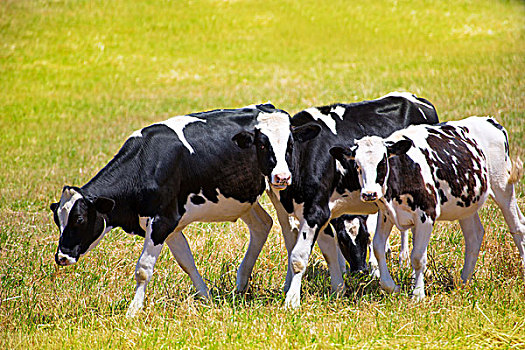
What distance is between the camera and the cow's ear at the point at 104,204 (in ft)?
24.1

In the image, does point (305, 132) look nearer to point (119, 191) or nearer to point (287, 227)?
point (287, 227)

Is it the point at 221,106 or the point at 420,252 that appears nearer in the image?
the point at 420,252

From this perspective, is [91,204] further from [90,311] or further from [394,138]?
[394,138]

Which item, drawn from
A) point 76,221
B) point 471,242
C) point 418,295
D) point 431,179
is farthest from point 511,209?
point 76,221

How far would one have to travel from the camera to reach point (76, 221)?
24.4 ft

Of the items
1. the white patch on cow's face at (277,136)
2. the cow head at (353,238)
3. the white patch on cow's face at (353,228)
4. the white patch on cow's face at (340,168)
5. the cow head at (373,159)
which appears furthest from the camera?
the white patch on cow's face at (353,228)

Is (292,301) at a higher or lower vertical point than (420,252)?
lower

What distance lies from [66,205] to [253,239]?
7.80 feet

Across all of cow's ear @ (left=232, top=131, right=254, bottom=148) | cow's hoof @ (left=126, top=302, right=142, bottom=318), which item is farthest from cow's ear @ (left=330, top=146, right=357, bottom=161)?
cow's hoof @ (left=126, top=302, right=142, bottom=318)

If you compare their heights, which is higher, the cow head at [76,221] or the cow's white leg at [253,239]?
the cow head at [76,221]

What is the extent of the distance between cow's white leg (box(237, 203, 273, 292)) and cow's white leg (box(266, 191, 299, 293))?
377 millimetres

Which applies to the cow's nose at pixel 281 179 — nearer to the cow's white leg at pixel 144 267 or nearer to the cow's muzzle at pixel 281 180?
the cow's muzzle at pixel 281 180

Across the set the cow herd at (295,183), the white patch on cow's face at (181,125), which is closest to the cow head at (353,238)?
the cow herd at (295,183)

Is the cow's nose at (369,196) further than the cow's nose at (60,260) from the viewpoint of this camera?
No
